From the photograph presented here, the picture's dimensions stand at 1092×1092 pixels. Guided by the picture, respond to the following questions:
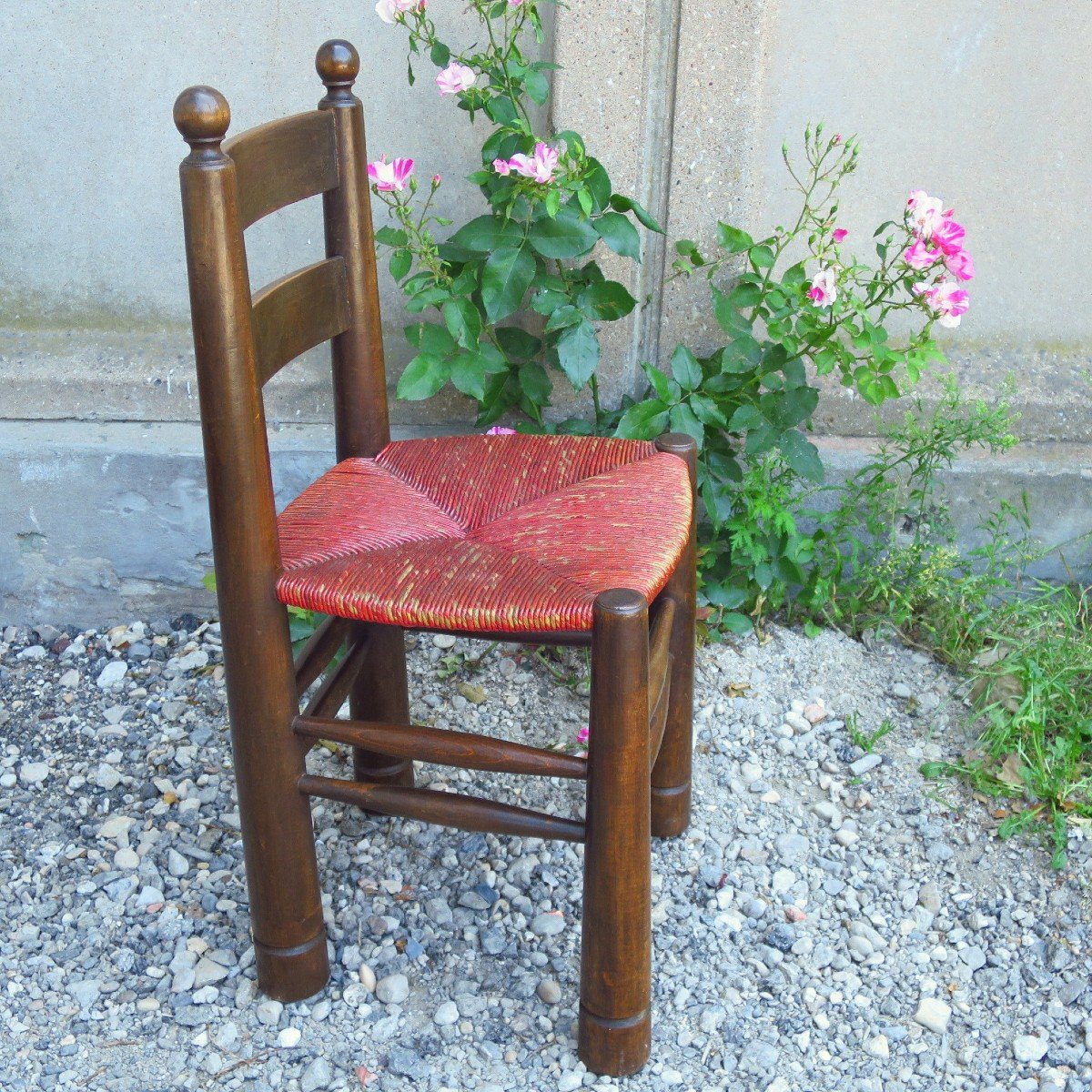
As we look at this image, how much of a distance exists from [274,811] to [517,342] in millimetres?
1001

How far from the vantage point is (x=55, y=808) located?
6.48ft

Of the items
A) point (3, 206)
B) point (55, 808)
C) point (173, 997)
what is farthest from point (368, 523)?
point (3, 206)

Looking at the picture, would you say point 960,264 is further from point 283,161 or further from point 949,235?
point 283,161

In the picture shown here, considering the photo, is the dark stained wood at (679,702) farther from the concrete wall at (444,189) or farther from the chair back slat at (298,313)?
the concrete wall at (444,189)

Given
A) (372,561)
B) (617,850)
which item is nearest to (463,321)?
(372,561)

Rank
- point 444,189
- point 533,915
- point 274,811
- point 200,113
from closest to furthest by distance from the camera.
Answer: point 200,113, point 274,811, point 533,915, point 444,189

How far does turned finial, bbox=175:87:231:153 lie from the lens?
Answer: 1199 millimetres

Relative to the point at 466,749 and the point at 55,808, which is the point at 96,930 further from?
the point at 466,749

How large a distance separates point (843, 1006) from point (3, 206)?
194cm

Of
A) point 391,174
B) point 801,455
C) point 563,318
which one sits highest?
point 391,174

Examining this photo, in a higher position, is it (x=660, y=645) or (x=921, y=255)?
(x=921, y=255)

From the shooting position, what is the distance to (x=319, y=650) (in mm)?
1673

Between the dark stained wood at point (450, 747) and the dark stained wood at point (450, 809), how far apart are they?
1.9 inches

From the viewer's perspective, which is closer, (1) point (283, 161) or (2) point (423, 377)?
(1) point (283, 161)
